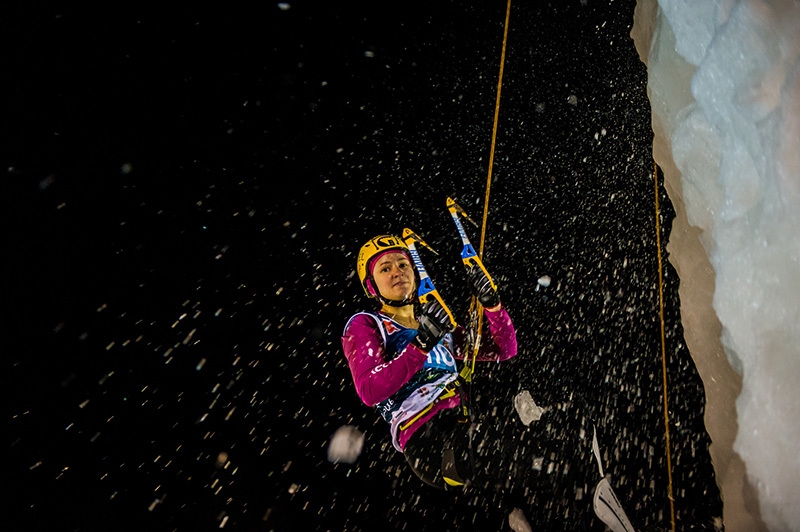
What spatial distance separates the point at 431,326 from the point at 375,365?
29 centimetres

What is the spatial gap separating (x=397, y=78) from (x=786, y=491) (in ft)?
13.1

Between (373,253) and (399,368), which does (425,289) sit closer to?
(373,253)

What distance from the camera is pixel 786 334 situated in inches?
41.1

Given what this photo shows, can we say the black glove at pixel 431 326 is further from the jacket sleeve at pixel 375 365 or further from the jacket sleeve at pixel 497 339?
the jacket sleeve at pixel 497 339

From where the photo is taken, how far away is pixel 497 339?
6.93 ft

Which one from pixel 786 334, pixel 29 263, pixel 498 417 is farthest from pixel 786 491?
pixel 29 263

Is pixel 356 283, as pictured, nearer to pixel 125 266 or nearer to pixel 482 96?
pixel 125 266

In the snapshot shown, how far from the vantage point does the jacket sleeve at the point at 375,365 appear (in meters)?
1.72

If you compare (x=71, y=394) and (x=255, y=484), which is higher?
(x=71, y=394)

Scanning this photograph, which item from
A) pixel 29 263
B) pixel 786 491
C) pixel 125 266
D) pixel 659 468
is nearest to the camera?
pixel 786 491

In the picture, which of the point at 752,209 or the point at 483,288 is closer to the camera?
the point at 752,209

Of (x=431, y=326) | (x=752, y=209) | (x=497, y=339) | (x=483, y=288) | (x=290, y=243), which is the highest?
(x=752, y=209)

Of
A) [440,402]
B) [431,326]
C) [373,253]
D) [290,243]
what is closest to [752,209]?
[431,326]

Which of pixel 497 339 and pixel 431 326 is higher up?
pixel 431 326
